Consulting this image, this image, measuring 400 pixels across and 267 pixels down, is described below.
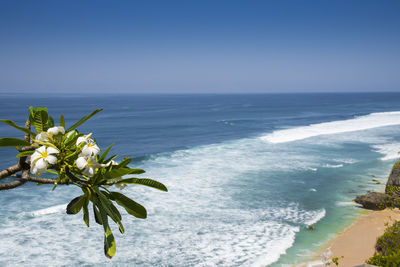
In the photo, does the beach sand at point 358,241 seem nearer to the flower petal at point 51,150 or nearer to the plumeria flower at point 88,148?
the plumeria flower at point 88,148

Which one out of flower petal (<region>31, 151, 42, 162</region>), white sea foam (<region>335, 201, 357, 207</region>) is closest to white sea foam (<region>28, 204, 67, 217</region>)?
white sea foam (<region>335, 201, 357, 207</region>)

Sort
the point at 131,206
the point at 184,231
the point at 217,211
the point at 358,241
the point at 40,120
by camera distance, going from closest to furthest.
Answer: the point at 40,120
the point at 131,206
the point at 358,241
the point at 184,231
the point at 217,211

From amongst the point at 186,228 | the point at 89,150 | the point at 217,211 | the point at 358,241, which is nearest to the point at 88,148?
A: the point at 89,150

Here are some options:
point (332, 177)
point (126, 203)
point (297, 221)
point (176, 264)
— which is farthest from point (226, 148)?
point (126, 203)

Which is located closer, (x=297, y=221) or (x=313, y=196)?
(x=297, y=221)

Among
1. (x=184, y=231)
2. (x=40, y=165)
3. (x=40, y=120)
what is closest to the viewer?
(x=40, y=165)

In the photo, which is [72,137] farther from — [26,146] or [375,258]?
[375,258]

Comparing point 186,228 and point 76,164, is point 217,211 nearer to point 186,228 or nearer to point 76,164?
point 186,228
